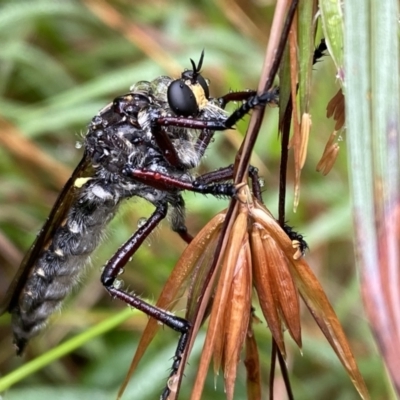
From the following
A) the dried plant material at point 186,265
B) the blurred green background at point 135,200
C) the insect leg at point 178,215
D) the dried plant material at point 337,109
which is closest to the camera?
the dried plant material at point 337,109

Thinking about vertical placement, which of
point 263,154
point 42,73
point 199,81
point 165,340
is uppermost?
point 42,73

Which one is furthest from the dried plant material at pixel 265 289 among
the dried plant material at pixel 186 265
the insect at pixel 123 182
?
the insect at pixel 123 182

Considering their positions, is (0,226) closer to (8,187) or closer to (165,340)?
(8,187)

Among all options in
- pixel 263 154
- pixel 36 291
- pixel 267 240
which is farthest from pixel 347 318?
pixel 267 240

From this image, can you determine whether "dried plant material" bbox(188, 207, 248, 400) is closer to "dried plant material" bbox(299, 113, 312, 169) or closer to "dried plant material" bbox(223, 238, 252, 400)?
"dried plant material" bbox(223, 238, 252, 400)

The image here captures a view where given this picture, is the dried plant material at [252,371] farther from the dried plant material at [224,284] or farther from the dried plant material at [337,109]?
the dried plant material at [337,109]

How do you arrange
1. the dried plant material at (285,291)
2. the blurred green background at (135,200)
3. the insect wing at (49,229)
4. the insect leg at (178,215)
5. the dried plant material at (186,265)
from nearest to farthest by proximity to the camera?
the dried plant material at (285,291) < the dried plant material at (186,265) < the insect leg at (178,215) < the insect wing at (49,229) < the blurred green background at (135,200)

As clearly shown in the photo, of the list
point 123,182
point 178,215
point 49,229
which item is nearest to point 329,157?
point 178,215

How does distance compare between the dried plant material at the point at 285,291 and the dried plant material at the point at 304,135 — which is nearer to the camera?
the dried plant material at the point at 304,135

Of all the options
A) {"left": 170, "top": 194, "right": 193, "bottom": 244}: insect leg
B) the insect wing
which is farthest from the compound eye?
the insect wing
